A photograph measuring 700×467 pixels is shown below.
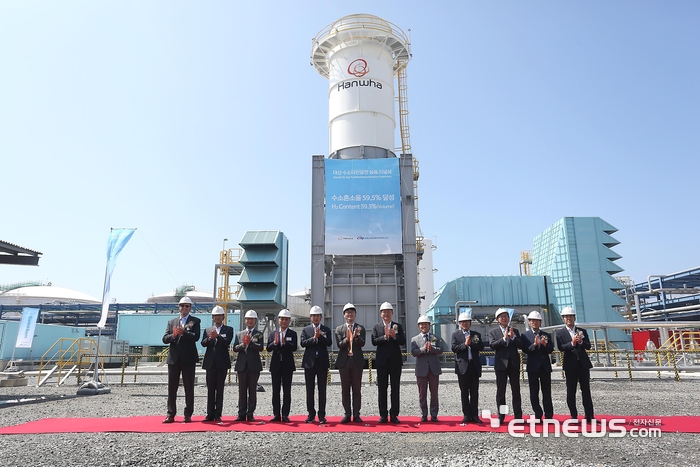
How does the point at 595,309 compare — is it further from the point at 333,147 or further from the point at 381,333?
the point at 381,333

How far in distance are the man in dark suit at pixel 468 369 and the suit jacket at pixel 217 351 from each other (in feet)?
12.7

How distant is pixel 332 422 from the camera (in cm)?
767

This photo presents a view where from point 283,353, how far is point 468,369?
10.1 ft

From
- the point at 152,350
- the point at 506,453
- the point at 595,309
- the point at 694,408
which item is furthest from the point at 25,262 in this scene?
the point at 595,309

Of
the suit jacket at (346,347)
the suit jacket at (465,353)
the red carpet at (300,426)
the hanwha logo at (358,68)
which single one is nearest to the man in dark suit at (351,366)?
the suit jacket at (346,347)

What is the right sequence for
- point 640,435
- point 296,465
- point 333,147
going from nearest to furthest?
→ point 296,465
point 640,435
point 333,147

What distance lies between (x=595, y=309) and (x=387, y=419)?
1301 inches

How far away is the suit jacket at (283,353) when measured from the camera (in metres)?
7.88

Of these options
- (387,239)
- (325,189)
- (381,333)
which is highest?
(325,189)

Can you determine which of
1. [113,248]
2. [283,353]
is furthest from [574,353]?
[113,248]

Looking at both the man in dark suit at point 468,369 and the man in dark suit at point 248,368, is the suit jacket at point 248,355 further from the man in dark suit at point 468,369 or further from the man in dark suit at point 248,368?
the man in dark suit at point 468,369

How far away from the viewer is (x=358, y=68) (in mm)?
27219

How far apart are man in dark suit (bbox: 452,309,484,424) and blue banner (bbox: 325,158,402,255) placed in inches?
653

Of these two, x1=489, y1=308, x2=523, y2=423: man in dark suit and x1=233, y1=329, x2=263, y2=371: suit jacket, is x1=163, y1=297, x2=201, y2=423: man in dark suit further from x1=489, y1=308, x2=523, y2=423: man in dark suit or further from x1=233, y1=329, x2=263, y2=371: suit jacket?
x1=489, y1=308, x2=523, y2=423: man in dark suit
